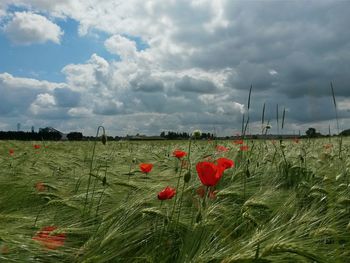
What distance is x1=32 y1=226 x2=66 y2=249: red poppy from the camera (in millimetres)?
1409

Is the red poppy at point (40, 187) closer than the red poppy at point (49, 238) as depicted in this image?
No

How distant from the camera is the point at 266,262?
1.27 metres

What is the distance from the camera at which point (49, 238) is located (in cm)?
150

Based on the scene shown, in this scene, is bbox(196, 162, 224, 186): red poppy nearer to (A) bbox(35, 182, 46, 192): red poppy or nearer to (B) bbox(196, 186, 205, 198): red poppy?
(B) bbox(196, 186, 205, 198): red poppy

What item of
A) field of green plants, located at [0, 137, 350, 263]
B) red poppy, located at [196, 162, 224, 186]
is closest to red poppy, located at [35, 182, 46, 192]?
field of green plants, located at [0, 137, 350, 263]

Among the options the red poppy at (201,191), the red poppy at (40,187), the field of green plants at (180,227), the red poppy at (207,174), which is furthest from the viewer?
the red poppy at (40,187)

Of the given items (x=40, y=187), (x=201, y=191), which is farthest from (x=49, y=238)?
(x=40, y=187)

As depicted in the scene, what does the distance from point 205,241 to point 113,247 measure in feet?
1.08

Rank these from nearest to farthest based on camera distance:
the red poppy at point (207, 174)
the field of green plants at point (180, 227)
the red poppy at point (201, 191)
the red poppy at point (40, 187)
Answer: the field of green plants at point (180, 227), the red poppy at point (207, 174), the red poppy at point (201, 191), the red poppy at point (40, 187)

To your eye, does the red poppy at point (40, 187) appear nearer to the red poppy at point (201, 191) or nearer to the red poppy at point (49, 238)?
the red poppy at point (201, 191)

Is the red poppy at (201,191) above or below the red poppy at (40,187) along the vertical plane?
above

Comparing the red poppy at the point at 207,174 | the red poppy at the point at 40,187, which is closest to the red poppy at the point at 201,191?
the red poppy at the point at 207,174

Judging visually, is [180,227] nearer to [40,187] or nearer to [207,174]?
[207,174]

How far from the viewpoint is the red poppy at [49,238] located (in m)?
1.41
